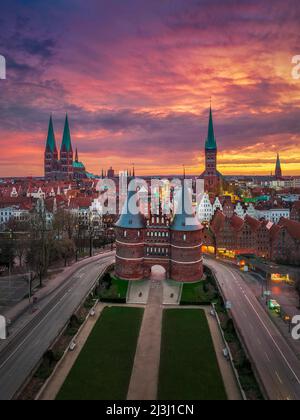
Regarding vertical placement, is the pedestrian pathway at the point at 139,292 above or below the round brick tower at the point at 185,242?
below

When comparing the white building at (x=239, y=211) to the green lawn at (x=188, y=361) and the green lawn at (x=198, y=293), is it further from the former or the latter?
the green lawn at (x=188, y=361)

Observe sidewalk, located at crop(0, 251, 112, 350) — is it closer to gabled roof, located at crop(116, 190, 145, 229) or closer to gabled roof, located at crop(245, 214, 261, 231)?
gabled roof, located at crop(116, 190, 145, 229)

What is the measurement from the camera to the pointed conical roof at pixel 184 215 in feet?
196

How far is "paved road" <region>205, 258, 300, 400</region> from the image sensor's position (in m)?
31.4

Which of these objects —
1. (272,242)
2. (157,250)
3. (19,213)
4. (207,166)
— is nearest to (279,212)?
(272,242)

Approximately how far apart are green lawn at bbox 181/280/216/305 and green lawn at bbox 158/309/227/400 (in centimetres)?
428

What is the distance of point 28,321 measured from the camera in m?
44.3

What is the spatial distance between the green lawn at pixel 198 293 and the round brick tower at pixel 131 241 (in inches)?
376

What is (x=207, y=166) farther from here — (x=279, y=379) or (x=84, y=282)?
(x=279, y=379)

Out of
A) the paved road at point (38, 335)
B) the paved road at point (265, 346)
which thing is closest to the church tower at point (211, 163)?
the paved road at point (265, 346)

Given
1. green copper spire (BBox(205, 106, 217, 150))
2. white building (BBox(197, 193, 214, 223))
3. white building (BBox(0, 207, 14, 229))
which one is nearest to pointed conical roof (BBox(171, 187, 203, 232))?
white building (BBox(197, 193, 214, 223))

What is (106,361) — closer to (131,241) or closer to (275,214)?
(131,241)

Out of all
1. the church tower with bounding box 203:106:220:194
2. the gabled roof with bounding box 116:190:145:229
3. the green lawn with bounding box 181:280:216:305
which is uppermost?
the church tower with bounding box 203:106:220:194

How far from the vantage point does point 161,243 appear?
62.6m
